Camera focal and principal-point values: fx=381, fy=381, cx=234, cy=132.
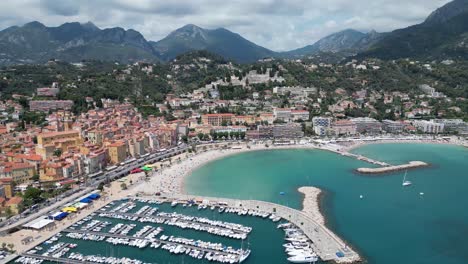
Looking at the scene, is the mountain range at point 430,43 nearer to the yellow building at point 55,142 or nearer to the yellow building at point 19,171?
the yellow building at point 55,142

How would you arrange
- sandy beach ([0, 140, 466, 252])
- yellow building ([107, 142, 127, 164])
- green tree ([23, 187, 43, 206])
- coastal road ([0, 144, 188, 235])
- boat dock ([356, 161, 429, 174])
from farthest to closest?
1. yellow building ([107, 142, 127, 164])
2. boat dock ([356, 161, 429, 174])
3. green tree ([23, 187, 43, 206])
4. coastal road ([0, 144, 188, 235])
5. sandy beach ([0, 140, 466, 252])

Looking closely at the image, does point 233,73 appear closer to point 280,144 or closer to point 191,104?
point 191,104

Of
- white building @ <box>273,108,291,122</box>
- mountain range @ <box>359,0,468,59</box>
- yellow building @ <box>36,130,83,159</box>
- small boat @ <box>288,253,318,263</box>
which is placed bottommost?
small boat @ <box>288,253,318,263</box>

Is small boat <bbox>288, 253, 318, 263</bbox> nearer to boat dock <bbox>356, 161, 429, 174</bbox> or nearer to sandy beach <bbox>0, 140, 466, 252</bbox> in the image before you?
sandy beach <bbox>0, 140, 466, 252</bbox>

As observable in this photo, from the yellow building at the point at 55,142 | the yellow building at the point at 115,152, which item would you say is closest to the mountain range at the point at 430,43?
the yellow building at the point at 115,152

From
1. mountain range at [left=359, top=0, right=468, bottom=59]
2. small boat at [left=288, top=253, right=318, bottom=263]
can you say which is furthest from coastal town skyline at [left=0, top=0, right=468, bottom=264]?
mountain range at [left=359, top=0, right=468, bottom=59]

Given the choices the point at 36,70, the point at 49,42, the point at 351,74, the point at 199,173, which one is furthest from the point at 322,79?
the point at 49,42
